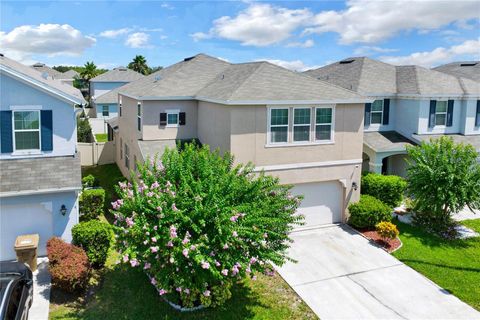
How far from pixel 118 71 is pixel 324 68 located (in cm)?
3643

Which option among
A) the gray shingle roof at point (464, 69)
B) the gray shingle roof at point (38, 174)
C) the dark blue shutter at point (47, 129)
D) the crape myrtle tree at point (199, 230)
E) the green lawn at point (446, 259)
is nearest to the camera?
the crape myrtle tree at point (199, 230)

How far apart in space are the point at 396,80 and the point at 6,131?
2117 cm

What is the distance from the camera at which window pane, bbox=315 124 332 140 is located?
1658 cm

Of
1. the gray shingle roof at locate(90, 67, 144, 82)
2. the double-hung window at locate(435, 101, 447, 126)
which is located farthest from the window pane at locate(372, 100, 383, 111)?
the gray shingle roof at locate(90, 67, 144, 82)

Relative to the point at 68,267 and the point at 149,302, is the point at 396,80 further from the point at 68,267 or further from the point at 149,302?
the point at 68,267

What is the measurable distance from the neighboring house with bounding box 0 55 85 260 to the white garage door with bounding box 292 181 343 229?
29.5ft

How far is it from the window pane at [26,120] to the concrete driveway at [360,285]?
987 cm

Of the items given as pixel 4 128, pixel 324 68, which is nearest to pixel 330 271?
pixel 4 128

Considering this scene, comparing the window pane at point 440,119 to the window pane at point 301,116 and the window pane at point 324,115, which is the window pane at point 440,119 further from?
the window pane at point 301,116

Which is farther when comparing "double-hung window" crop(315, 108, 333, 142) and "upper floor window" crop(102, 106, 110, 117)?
"upper floor window" crop(102, 106, 110, 117)

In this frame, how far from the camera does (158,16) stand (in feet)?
59.2

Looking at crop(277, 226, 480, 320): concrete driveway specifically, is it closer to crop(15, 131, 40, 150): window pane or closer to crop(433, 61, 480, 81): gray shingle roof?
crop(15, 131, 40, 150): window pane

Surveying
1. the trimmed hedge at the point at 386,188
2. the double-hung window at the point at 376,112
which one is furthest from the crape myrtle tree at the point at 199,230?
the double-hung window at the point at 376,112

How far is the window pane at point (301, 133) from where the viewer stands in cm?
1625
